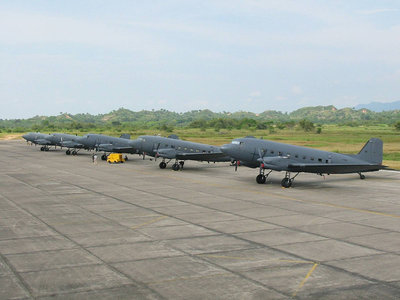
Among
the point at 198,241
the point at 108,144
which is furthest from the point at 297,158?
the point at 108,144

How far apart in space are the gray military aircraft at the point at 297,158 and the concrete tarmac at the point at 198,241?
1566 millimetres

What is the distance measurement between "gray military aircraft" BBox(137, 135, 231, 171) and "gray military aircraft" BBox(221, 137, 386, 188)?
901cm

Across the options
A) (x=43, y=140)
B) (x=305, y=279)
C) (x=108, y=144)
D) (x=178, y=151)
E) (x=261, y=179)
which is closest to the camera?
(x=305, y=279)

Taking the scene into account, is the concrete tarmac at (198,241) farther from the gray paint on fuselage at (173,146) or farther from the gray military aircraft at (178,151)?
the gray paint on fuselage at (173,146)

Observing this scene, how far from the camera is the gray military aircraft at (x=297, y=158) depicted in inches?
1502

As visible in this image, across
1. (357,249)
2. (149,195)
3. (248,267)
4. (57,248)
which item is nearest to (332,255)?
(357,249)

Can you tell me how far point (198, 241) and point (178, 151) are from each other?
32.2 metres

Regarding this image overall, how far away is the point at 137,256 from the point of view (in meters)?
17.6

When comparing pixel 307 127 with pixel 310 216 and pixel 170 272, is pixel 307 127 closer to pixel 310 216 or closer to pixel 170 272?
pixel 310 216

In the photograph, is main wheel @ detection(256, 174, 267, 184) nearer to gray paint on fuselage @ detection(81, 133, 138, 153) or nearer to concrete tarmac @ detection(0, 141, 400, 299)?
concrete tarmac @ detection(0, 141, 400, 299)

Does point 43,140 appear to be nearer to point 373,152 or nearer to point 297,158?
point 297,158

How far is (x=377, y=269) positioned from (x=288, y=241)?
4522mm

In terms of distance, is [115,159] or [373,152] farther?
[115,159]

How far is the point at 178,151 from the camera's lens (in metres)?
51.9
